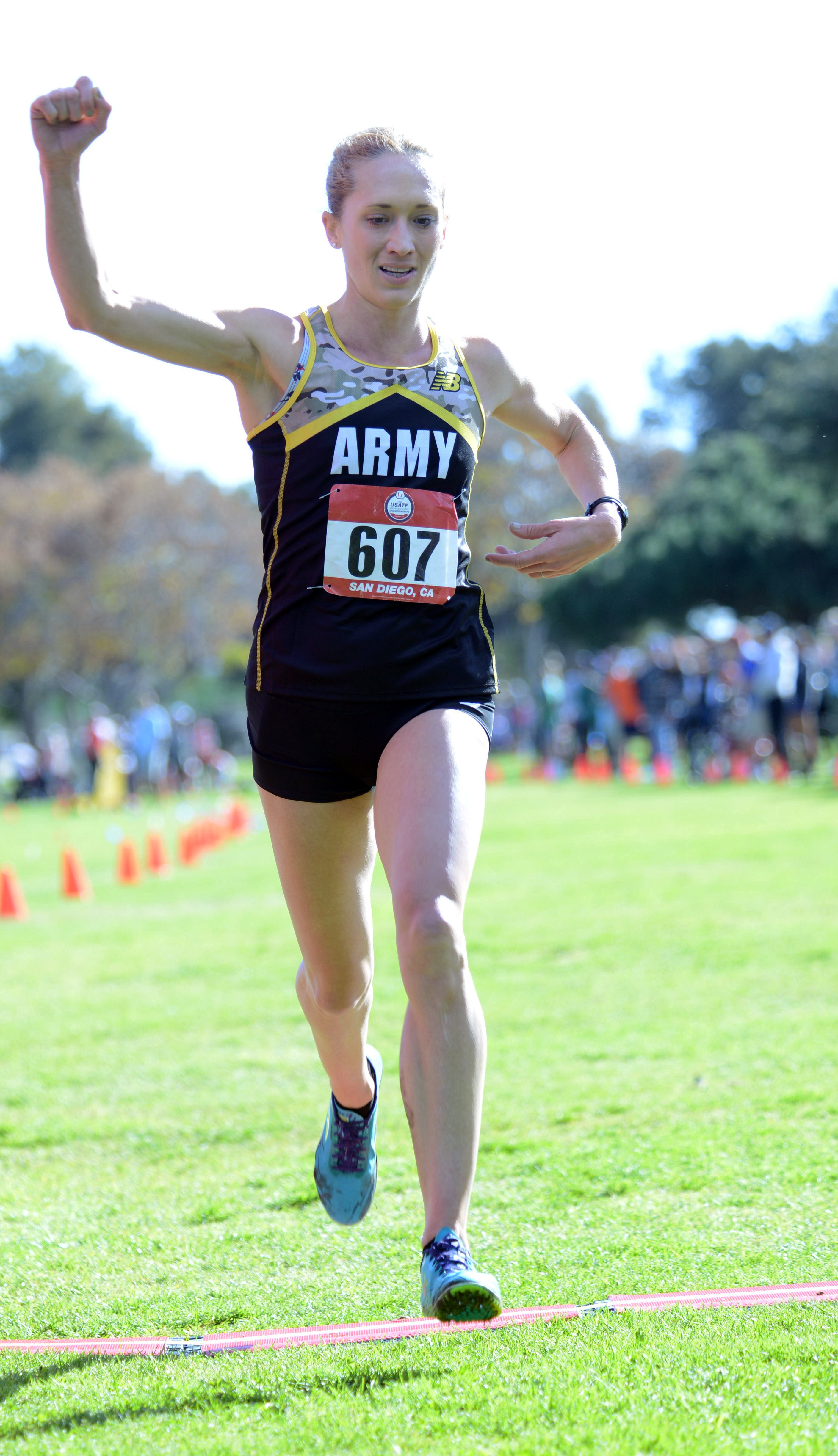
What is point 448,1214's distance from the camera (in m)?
2.88

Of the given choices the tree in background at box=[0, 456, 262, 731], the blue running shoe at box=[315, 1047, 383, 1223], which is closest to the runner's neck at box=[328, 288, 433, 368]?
the blue running shoe at box=[315, 1047, 383, 1223]

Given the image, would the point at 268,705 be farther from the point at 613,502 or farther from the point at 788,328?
the point at 788,328

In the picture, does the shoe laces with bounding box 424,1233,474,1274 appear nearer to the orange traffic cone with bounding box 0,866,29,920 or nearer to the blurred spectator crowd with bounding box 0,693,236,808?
the orange traffic cone with bounding box 0,866,29,920

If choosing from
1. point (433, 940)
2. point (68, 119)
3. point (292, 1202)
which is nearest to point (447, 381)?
point (68, 119)

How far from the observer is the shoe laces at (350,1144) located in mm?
3764

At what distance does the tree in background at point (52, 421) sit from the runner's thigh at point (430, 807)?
226 ft

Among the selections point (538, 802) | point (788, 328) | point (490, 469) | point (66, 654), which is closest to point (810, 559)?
point (490, 469)

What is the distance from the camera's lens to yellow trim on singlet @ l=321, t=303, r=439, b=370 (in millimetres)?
3400

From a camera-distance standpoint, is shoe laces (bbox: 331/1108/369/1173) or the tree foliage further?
the tree foliage

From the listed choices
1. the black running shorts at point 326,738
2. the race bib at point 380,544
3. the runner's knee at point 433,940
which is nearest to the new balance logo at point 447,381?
the race bib at point 380,544

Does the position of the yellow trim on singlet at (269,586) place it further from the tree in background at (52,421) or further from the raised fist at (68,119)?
the tree in background at (52,421)

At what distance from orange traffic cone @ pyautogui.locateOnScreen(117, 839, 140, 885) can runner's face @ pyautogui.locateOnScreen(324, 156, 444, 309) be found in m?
11.2

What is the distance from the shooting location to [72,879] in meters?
13.2

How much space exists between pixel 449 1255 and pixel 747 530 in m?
46.4
